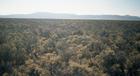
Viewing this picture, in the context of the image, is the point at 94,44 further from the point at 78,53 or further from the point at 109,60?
the point at 109,60

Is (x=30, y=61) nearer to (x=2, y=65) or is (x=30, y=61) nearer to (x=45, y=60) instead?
(x=45, y=60)

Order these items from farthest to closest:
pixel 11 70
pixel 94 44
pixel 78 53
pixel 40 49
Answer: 1. pixel 94 44
2. pixel 40 49
3. pixel 78 53
4. pixel 11 70

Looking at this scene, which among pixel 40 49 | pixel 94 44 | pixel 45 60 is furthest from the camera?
pixel 94 44

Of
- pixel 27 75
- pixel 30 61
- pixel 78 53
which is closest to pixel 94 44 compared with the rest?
pixel 78 53

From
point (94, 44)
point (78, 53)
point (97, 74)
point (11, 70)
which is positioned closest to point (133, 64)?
point (97, 74)

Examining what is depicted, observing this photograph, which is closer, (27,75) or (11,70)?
(27,75)

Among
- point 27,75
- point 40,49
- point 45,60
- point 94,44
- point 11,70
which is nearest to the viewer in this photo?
point 27,75

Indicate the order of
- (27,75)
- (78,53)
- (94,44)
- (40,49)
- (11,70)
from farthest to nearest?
(94,44)
(40,49)
(78,53)
(11,70)
(27,75)

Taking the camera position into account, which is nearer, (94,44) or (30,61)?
(30,61)
